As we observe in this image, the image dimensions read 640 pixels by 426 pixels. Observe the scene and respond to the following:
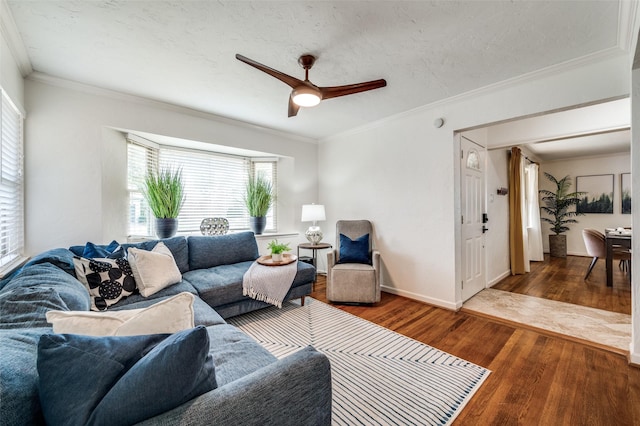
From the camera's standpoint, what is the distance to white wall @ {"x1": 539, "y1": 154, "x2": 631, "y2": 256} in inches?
223

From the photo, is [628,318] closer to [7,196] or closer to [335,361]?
[335,361]

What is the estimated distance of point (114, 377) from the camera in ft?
2.26

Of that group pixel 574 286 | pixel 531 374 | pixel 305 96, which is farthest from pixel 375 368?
pixel 574 286

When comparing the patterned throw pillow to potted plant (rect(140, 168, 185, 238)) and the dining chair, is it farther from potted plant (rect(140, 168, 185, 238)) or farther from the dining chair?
the dining chair

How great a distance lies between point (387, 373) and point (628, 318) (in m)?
2.92

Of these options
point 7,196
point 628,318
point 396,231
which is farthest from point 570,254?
point 7,196

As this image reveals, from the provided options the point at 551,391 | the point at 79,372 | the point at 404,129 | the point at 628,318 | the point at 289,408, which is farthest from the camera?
the point at 404,129

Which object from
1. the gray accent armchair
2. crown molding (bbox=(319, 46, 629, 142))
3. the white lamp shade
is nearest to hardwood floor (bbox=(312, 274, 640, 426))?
the gray accent armchair

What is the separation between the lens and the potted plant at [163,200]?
308cm

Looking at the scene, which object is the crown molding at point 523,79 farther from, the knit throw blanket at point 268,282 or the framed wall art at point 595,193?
the framed wall art at point 595,193

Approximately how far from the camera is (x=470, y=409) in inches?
61.1

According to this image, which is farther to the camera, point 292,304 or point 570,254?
point 570,254

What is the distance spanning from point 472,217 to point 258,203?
10.1ft

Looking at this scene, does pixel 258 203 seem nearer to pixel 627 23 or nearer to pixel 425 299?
pixel 425 299
